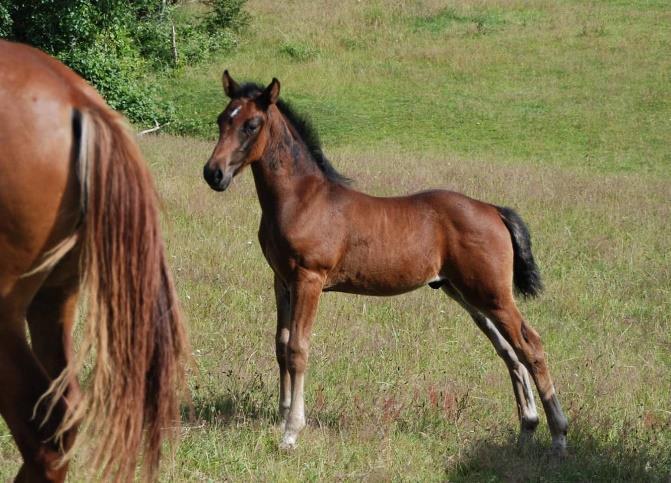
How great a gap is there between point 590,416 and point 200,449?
261 centimetres

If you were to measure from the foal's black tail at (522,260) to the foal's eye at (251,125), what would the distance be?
1704 mm

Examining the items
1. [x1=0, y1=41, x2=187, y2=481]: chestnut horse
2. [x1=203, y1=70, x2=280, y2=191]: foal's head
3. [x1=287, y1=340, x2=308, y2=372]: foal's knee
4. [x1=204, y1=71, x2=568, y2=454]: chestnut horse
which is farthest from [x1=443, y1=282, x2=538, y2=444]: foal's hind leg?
[x1=0, y1=41, x2=187, y2=481]: chestnut horse

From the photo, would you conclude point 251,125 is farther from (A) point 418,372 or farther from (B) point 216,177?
(A) point 418,372

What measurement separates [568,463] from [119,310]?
121 inches

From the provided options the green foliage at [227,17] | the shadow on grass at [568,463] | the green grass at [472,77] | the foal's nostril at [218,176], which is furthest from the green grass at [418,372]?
the green foliage at [227,17]

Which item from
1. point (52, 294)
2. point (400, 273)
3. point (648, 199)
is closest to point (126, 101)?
Answer: point (648, 199)

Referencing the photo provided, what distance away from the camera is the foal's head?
201 inches

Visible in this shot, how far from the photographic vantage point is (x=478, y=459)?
4.95 metres

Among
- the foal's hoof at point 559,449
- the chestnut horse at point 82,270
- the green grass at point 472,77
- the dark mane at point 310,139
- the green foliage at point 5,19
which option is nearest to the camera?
the chestnut horse at point 82,270

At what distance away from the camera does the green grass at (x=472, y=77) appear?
69.4ft

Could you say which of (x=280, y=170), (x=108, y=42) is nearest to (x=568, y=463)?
(x=280, y=170)

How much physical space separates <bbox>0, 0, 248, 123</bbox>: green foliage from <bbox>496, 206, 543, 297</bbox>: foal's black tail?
46.8 feet

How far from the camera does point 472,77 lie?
2650cm

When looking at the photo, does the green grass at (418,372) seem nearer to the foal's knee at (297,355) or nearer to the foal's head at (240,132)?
the foal's knee at (297,355)
